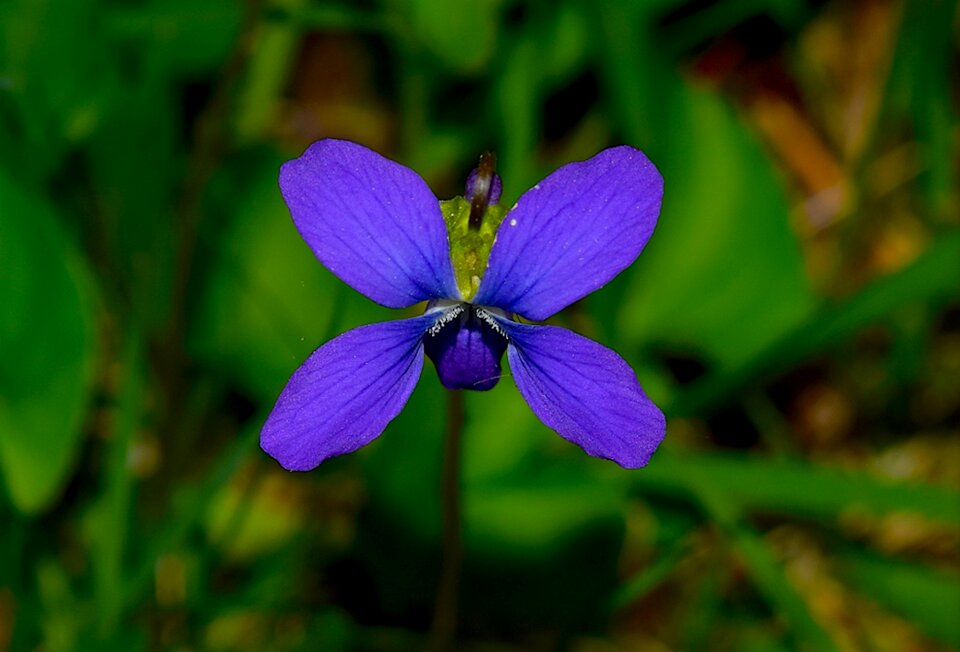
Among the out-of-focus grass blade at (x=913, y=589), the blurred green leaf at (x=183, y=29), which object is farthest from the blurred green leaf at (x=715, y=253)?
the blurred green leaf at (x=183, y=29)

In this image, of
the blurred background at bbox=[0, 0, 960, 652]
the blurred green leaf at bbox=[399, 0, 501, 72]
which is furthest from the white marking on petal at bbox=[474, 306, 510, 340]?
the blurred green leaf at bbox=[399, 0, 501, 72]

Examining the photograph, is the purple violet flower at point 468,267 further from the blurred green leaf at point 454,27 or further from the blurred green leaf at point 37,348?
the blurred green leaf at point 454,27

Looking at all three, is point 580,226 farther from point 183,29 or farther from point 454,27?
point 183,29

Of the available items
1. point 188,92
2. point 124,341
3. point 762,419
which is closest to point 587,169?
point 124,341

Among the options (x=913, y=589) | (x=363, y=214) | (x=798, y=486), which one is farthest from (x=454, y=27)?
(x=913, y=589)

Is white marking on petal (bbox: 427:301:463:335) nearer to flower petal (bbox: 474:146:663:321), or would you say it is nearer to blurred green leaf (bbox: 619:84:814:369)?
flower petal (bbox: 474:146:663:321)
